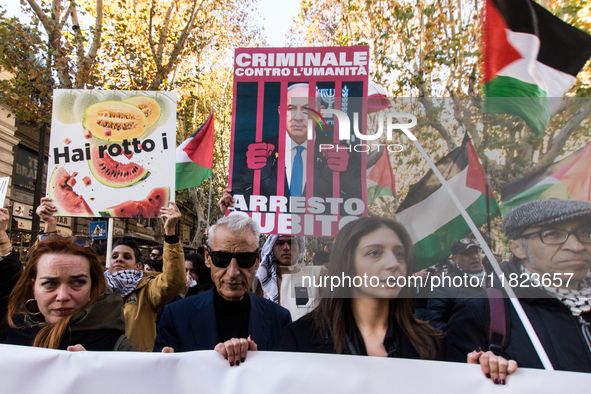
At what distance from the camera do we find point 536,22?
2.26 metres

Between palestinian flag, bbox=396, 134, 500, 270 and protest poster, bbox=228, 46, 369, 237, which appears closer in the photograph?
palestinian flag, bbox=396, 134, 500, 270

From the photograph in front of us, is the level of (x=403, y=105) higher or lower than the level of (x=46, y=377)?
higher

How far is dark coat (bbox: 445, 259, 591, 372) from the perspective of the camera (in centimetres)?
160

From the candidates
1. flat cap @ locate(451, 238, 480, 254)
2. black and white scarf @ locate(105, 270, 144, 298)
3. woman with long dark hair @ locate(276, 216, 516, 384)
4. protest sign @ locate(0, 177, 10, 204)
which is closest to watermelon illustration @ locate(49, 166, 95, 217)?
protest sign @ locate(0, 177, 10, 204)

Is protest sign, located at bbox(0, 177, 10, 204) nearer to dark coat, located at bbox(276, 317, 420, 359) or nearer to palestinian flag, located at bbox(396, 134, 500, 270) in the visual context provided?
dark coat, located at bbox(276, 317, 420, 359)

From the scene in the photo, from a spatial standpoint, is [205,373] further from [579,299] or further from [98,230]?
[98,230]

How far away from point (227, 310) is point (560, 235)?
1.40 meters

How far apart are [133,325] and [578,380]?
2.36 m

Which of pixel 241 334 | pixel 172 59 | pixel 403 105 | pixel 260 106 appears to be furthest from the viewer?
pixel 172 59

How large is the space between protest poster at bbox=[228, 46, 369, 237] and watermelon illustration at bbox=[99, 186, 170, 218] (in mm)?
1222

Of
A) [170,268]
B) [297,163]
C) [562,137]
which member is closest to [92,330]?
[170,268]

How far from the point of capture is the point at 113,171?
4.16m

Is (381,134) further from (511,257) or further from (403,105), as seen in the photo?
(511,257)

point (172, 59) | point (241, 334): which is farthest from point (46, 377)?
point (172, 59)
